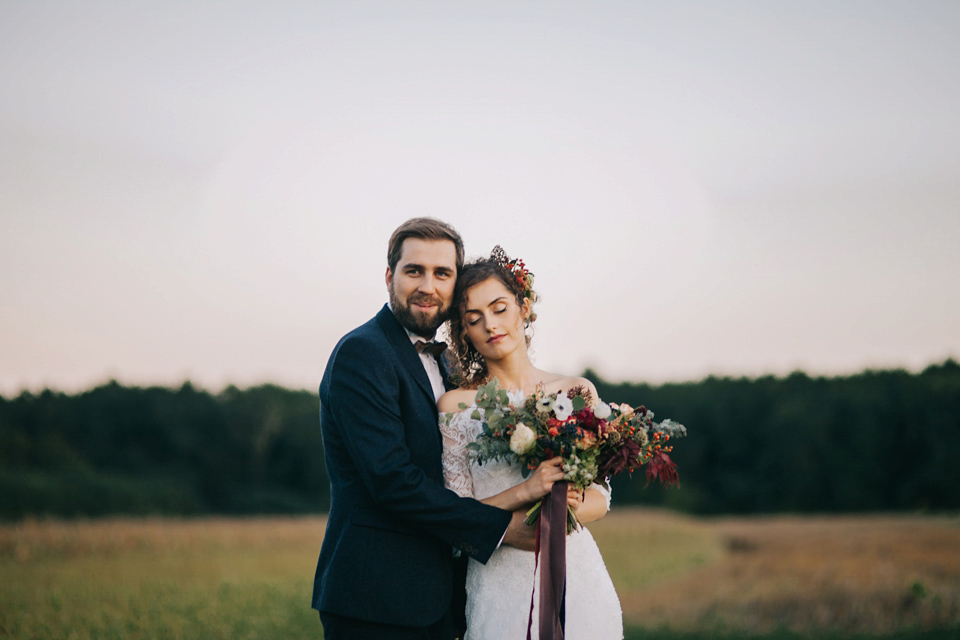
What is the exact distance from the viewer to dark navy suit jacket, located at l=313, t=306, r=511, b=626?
4.43 m

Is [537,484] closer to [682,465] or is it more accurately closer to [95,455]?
[95,455]

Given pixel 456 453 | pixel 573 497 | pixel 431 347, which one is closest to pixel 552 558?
pixel 573 497

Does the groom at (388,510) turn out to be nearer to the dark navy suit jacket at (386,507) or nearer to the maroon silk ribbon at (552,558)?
the dark navy suit jacket at (386,507)

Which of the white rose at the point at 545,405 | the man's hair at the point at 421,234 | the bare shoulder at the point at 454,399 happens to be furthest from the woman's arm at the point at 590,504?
the man's hair at the point at 421,234

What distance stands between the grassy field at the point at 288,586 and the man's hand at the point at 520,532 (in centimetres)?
828

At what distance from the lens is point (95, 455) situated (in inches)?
1895

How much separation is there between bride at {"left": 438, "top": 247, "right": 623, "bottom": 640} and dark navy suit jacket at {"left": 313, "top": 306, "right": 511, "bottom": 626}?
19 cm

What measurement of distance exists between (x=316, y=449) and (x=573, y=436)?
4862 centimetres

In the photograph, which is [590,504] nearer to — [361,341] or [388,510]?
[388,510]

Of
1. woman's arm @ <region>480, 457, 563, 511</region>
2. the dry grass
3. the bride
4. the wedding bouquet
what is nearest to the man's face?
the bride

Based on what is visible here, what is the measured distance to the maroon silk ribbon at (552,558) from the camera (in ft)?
14.6

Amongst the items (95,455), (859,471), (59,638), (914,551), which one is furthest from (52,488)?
(859,471)

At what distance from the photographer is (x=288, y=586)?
53.4ft

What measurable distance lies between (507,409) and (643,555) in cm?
2234
